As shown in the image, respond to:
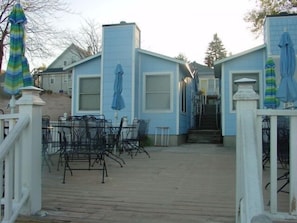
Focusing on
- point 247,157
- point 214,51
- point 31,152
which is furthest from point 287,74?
point 214,51

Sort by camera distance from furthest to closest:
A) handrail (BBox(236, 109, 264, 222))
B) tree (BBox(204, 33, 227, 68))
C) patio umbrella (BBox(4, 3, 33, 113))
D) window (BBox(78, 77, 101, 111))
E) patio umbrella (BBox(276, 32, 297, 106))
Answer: tree (BBox(204, 33, 227, 68)) → window (BBox(78, 77, 101, 111)) → patio umbrella (BBox(276, 32, 297, 106)) → patio umbrella (BBox(4, 3, 33, 113)) → handrail (BBox(236, 109, 264, 222))

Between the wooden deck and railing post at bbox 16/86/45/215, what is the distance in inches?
5.5

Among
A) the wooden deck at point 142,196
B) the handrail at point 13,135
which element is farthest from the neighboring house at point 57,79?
the handrail at point 13,135

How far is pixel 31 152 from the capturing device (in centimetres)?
303

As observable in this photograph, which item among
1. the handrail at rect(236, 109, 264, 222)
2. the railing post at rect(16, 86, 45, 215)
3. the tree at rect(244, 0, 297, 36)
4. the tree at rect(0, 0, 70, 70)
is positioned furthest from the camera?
the tree at rect(244, 0, 297, 36)

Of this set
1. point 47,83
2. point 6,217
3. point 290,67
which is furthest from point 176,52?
point 6,217

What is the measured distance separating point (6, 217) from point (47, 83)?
1318 inches

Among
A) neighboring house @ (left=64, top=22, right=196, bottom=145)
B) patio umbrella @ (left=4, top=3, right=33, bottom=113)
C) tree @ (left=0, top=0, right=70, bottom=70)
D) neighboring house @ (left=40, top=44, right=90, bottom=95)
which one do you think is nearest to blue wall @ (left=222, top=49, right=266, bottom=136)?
neighboring house @ (left=64, top=22, right=196, bottom=145)

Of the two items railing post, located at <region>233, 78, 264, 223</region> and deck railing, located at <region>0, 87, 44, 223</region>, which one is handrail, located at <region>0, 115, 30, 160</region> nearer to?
deck railing, located at <region>0, 87, 44, 223</region>

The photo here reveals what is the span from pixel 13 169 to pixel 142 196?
55.8 inches

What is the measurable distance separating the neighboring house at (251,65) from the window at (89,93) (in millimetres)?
4285

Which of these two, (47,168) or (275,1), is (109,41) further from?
(275,1)

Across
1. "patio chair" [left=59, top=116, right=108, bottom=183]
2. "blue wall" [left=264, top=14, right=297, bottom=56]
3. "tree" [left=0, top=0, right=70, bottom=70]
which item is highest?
"tree" [left=0, top=0, right=70, bottom=70]

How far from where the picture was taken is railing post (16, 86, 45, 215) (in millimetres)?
3008
